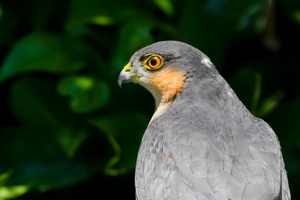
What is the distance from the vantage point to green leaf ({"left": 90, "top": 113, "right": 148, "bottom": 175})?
779 cm

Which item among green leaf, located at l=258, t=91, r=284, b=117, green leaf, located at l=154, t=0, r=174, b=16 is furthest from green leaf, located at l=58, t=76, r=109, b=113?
green leaf, located at l=258, t=91, r=284, b=117

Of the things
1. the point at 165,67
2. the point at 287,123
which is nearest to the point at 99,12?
the point at 165,67

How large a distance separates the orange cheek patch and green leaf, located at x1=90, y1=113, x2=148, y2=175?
929 mm

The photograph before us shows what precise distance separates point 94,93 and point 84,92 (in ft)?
0.32

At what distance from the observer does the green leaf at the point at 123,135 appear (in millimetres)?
7789

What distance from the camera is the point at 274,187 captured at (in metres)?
5.86

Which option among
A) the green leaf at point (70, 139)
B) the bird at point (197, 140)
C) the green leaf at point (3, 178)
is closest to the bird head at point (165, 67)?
the bird at point (197, 140)

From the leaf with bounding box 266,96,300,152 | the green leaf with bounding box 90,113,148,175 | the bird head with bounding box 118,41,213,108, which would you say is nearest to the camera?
the bird head with bounding box 118,41,213,108

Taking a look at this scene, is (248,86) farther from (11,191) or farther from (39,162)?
(11,191)

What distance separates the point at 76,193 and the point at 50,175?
0.58 meters

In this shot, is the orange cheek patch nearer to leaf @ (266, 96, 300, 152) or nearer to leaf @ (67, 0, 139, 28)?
leaf @ (67, 0, 139, 28)

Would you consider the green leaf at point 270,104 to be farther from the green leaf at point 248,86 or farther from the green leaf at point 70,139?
the green leaf at point 70,139

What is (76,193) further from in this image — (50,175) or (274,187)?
(274,187)

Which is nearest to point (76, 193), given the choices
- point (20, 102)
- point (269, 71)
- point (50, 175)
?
point (50, 175)
